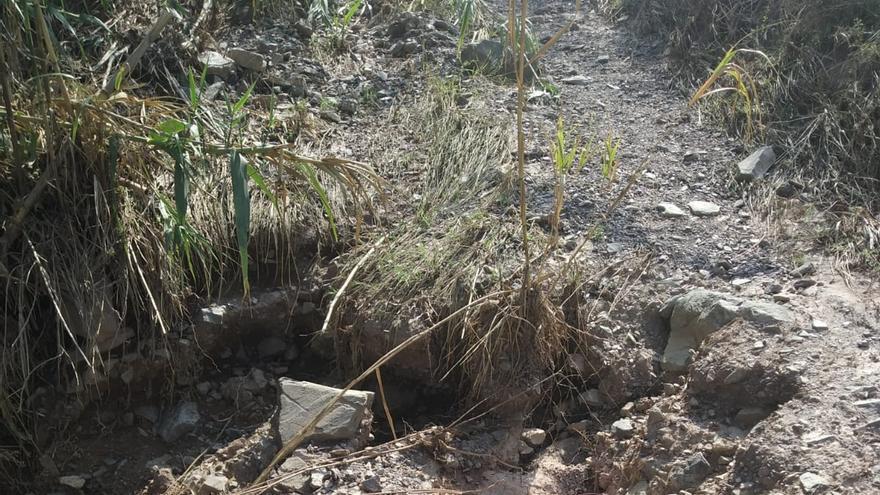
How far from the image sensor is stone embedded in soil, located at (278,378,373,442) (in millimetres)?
2686

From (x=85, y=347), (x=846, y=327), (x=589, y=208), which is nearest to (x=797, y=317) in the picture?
(x=846, y=327)

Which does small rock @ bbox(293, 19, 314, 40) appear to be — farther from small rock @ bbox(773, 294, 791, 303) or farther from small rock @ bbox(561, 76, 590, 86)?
small rock @ bbox(773, 294, 791, 303)

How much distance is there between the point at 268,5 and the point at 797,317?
242cm

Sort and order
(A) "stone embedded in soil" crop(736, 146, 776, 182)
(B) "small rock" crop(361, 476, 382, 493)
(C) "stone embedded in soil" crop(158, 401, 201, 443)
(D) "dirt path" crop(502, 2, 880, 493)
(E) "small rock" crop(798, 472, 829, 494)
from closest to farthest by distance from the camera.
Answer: (E) "small rock" crop(798, 472, 829, 494)
(D) "dirt path" crop(502, 2, 880, 493)
(B) "small rock" crop(361, 476, 382, 493)
(C) "stone embedded in soil" crop(158, 401, 201, 443)
(A) "stone embedded in soil" crop(736, 146, 776, 182)

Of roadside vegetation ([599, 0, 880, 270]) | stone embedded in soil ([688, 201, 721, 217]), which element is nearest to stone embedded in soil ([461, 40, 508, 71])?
roadside vegetation ([599, 0, 880, 270])

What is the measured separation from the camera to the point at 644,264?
2980mm

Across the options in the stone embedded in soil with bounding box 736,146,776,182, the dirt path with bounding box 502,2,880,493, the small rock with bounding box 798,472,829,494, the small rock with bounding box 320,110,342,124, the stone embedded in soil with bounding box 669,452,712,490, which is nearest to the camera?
the small rock with bounding box 798,472,829,494

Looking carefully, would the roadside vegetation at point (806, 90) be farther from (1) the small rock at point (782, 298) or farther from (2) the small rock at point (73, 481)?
(2) the small rock at point (73, 481)

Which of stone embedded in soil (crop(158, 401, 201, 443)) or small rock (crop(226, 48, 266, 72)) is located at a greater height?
small rock (crop(226, 48, 266, 72))

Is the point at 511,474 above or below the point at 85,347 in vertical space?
below

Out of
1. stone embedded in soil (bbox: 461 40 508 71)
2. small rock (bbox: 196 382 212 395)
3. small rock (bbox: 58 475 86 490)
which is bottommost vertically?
small rock (bbox: 58 475 86 490)

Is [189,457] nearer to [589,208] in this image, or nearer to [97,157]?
[97,157]

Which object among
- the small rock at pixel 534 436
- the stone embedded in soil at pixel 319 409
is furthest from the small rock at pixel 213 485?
the small rock at pixel 534 436

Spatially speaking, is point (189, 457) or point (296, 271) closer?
point (189, 457)
